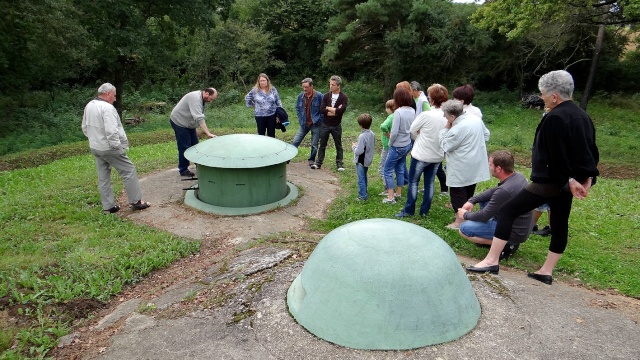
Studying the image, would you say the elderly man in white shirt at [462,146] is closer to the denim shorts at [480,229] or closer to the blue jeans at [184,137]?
the denim shorts at [480,229]

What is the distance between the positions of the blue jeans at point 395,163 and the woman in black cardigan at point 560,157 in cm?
237

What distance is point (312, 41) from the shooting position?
30.2 meters

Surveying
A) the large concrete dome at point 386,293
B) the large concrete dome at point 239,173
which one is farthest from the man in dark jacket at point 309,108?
the large concrete dome at point 386,293

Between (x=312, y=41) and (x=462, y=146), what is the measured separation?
1028 inches

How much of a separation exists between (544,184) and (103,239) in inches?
193

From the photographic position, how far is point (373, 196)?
7344 millimetres

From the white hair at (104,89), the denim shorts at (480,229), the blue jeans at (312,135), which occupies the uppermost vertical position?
the white hair at (104,89)

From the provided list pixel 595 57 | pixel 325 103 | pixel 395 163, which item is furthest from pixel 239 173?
pixel 595 57

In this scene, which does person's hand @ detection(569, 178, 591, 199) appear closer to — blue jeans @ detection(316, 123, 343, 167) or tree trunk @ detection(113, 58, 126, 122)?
blue jeans @ detection(316, 123, 343, 167)

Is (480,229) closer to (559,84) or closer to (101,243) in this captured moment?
(559,84)

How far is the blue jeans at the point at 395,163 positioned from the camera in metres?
6.50

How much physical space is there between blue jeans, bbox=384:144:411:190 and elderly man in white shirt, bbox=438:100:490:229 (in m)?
0.85

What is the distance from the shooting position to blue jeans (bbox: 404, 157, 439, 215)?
Answer: 605 cm

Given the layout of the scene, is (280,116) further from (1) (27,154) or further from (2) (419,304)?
(1) (27,154)
